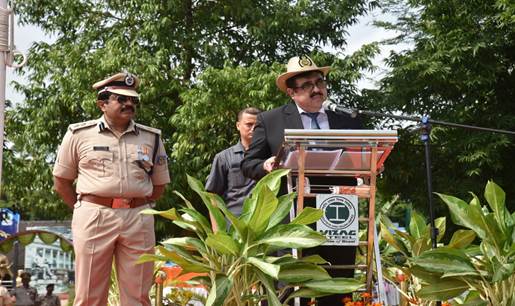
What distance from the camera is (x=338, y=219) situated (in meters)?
4.01

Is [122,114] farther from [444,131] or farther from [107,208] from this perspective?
[444,131]

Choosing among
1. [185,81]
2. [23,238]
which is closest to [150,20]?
[185,81]

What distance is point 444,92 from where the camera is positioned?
17203 mm

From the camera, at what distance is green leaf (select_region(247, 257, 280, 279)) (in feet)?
11.9

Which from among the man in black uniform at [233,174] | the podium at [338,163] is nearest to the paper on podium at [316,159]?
the podium at [338,163]

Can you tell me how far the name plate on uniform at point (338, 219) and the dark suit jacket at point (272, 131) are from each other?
0.55m

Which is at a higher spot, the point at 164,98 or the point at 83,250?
the point at 164,98

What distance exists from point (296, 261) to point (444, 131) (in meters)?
13.2

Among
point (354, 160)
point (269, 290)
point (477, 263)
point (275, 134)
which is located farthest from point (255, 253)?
point (477, 263)

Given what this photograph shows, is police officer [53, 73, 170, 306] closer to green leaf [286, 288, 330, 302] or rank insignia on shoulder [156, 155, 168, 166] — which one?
rank insignia on shoulder [156, 155, 168, 166]

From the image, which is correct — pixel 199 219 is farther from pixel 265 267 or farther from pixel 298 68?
pixel 298 68

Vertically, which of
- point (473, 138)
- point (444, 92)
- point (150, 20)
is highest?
point (150, 20)

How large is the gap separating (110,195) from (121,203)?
0.27 feet

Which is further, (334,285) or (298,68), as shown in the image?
(298,68)
